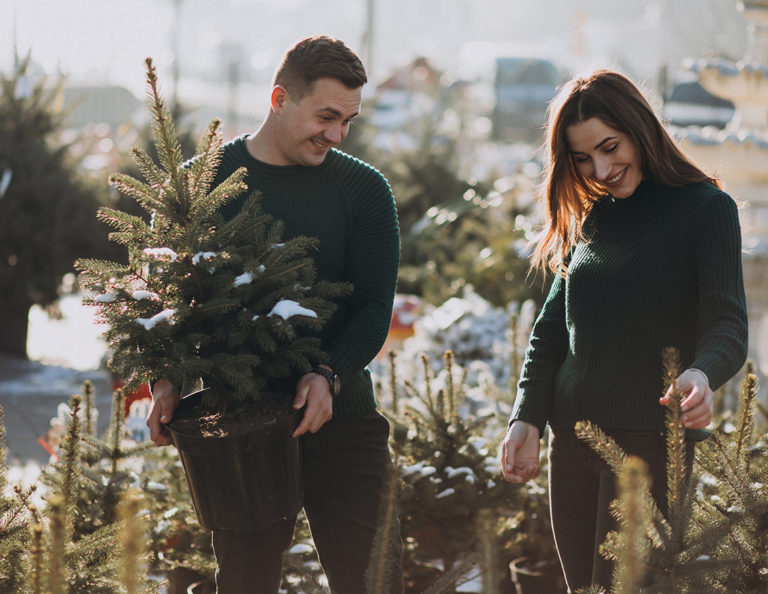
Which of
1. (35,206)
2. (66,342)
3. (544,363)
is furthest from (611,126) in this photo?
(66,342)

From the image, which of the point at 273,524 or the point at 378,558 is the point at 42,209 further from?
the point at 378,558

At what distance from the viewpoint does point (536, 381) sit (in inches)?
101

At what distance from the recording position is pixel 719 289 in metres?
2.21

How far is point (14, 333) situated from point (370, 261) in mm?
6420

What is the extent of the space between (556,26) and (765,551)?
103606mm

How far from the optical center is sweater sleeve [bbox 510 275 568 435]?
254 centimetres

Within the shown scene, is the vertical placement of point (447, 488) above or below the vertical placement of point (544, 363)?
below

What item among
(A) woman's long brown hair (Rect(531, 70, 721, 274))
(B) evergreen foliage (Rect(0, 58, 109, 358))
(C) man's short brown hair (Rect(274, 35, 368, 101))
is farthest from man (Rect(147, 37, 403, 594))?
(B) evergreen foliage (Rect(0, 58, 109, 358))

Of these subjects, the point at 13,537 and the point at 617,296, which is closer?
the point at 13,537

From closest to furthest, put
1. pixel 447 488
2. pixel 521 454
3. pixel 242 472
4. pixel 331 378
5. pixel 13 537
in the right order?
pixel 13 537 < pixel 242 472 < pixel 331 378 < pixel 521 454 < pixel 447 488

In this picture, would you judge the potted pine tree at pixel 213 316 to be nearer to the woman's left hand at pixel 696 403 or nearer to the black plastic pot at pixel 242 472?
the black plastic pot at pixel 242 472

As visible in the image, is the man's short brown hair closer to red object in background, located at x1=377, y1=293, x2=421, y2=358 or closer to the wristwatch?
the wristwatch

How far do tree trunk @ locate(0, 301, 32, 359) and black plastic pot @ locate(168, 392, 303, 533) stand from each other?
6.27m

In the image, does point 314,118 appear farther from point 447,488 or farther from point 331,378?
point 447,488
